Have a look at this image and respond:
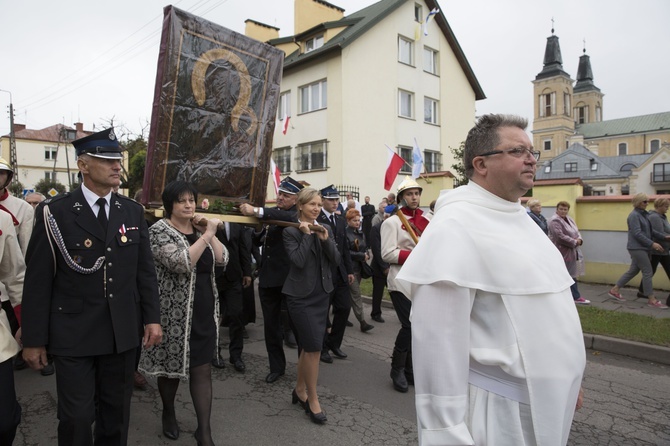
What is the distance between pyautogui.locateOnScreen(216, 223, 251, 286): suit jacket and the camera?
5.80 meters

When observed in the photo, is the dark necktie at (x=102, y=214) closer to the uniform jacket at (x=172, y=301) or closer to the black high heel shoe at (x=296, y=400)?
the uniform jacket at (x=172, y=301)

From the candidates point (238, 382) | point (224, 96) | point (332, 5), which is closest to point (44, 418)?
point (238, 382)

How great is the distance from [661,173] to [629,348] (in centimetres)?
7986

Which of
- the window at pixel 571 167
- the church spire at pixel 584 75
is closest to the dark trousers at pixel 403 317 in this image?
the window at pixel 571 167

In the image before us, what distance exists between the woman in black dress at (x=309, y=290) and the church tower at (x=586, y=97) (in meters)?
130

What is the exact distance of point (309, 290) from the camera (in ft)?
14.1

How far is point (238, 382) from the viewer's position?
5.06 m

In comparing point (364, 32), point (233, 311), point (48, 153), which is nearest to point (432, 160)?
point (364, 32)

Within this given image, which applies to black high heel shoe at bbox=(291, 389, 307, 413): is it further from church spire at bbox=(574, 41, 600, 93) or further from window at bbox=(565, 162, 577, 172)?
church spire at bbox=(574, 41, 600, 93)

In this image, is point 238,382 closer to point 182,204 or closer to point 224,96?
Answer: point 182,204

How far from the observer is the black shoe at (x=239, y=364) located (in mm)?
5398

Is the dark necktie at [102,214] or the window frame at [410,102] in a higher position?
the window frame at [410,102]

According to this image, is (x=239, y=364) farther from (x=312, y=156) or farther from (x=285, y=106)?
(x=285, y=106)

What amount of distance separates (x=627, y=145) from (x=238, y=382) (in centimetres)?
11734
